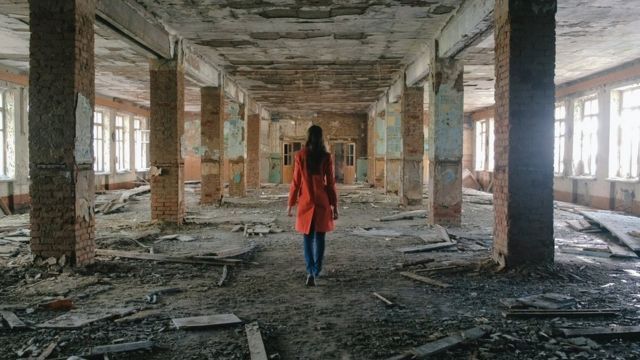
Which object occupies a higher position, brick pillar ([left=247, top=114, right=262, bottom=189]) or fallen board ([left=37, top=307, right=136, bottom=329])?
brick pillar ([left=247, top=114, right=262, bottom=189])

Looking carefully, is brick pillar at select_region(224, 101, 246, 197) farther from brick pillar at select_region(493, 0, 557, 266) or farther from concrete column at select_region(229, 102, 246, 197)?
brick pillar at select_region(493, 0, 557, 266)

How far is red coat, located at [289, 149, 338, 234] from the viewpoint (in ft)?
17.7

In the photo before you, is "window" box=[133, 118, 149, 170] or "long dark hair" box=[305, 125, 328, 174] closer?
"long dark hair" box=[305, 125, 328, 174]

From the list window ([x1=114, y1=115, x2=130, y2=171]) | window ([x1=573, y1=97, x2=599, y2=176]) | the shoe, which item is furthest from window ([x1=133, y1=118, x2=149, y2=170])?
the shoe

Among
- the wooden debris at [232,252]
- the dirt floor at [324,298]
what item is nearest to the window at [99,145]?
the dirt floor at [324,298]

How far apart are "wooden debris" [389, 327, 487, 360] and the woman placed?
203cm

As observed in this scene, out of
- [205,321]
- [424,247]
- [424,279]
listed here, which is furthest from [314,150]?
[424,247]

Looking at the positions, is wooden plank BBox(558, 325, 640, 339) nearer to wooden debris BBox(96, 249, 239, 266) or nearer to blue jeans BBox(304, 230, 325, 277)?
blue jeans BBox(304, 230, 325, 277)

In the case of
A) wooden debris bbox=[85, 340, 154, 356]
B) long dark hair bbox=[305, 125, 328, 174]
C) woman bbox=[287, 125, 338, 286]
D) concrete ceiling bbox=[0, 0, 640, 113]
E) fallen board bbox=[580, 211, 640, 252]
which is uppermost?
concrete ceiling bbox=[0, 0, 640, 113]

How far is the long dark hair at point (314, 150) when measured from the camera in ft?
17.9

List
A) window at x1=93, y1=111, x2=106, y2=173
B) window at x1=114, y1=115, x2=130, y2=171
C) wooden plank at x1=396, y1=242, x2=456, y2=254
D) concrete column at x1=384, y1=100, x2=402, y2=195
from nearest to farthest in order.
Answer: wooden plank at x1=396, y1=242, x2=456, y2=254
concrete column at x1=384, y1=100, x2=402, y2=195
window at x1=93, y1=111, x2=106, y2=173
window at x1=114, y1=115, x2=130, y2=171

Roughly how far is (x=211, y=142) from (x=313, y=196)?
9314mm

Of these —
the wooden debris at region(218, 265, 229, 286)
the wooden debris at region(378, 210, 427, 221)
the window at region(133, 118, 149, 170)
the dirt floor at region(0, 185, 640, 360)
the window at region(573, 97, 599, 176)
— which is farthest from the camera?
the window at region(133, 118, 149, 170)

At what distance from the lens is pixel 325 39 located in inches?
402
